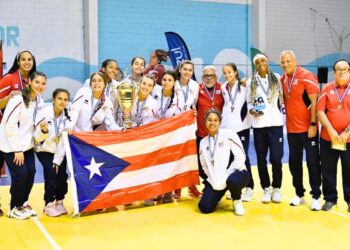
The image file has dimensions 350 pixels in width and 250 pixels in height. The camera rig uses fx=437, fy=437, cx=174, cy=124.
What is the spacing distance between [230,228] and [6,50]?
8.81 metres

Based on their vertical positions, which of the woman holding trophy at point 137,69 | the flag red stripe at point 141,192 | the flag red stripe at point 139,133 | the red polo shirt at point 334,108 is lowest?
the flag red stripe at point 141,192

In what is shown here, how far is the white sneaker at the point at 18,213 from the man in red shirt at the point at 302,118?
293 cm

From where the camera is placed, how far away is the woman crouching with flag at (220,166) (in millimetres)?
4633

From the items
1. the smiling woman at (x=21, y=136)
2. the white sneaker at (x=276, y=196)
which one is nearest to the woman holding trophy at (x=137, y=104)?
the smiling woman at (x=21, y=136)

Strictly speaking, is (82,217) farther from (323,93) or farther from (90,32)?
(90,32)

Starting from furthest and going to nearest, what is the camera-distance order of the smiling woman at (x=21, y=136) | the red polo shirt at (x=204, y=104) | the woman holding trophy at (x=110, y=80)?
the red polo shirt at (x=204, y=104) → the woman holding trophy at (x=110, y=80) → the smiling woman at (x=21, y=136)

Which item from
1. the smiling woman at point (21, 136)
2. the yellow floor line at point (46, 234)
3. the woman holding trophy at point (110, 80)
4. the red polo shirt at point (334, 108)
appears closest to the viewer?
the yellow floor line at point (46, 234)

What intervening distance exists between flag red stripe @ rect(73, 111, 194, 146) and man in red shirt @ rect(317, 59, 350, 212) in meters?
1.52

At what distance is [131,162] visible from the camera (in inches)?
194

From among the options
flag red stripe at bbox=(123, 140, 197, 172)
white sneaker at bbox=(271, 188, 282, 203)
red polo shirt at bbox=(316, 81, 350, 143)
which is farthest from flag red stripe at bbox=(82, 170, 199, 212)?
red polo shirt at bbox=(316, 81, 350, 143)

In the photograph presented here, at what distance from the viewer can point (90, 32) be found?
11.5m

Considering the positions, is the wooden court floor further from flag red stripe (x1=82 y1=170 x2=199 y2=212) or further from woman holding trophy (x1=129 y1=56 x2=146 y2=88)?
woman holding trophy (x1=129 y1=56 x2=146 y2=88)

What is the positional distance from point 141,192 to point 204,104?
129cm

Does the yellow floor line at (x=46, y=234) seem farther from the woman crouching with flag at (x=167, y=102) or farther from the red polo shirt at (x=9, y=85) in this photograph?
the woman crouching with flag at (x=167, y=102)
